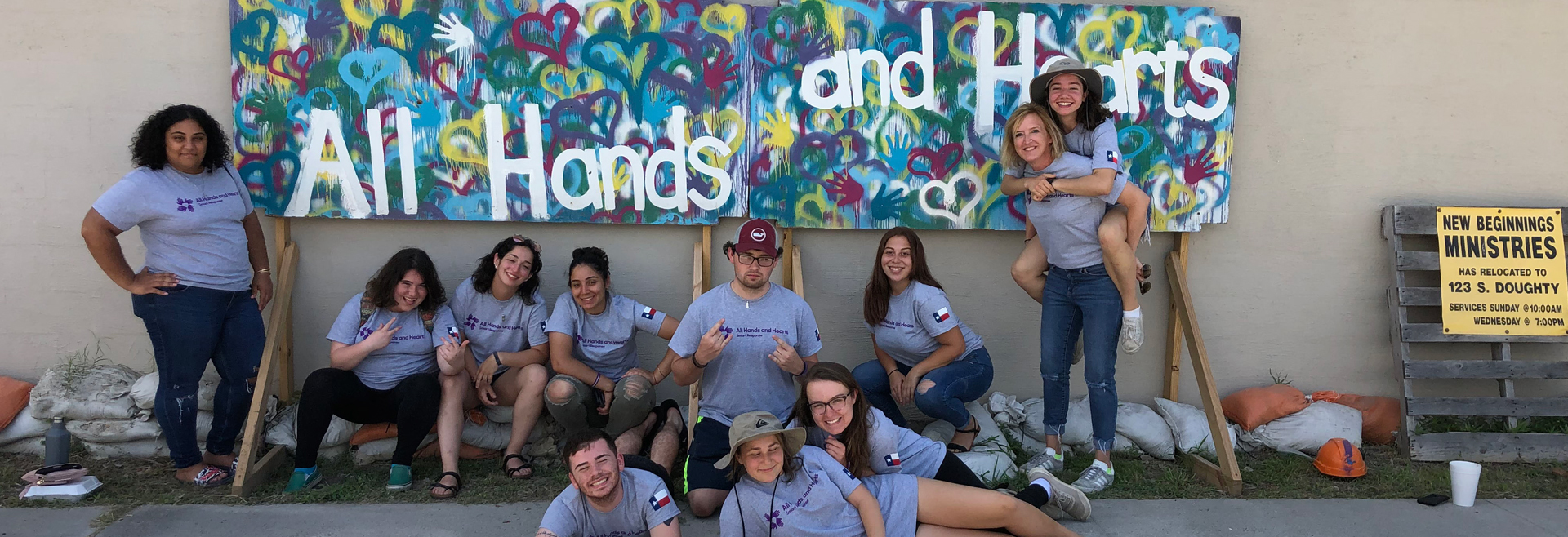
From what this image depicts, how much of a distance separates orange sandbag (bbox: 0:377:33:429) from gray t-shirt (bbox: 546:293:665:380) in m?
2.33

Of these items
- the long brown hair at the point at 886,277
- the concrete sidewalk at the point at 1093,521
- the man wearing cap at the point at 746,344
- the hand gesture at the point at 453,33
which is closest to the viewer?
the concrete sidewalk at the point at 1093,521

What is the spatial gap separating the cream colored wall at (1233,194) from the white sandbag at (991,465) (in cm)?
75

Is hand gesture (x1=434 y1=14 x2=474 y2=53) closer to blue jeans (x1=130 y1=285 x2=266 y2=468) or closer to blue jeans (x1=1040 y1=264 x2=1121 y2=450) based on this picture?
blue jeans (x1=130 y1=285 x2=266 y2=468)

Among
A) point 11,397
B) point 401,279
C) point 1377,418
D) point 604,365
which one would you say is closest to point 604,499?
point 604,365

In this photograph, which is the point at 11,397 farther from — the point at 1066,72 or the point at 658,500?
the point at 1066,72

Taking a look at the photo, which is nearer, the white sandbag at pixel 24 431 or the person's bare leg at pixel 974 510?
the person's bare leg at pixel 974 510

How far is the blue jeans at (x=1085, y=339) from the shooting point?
4020 mm

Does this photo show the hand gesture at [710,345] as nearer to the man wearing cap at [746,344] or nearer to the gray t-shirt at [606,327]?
the man wearing cap at [746,344]

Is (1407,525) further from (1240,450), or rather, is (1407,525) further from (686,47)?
(686,47)

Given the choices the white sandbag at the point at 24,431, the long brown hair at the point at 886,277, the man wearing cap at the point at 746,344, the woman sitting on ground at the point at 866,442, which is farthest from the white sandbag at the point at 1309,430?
the white sandbag at the point at 24,431

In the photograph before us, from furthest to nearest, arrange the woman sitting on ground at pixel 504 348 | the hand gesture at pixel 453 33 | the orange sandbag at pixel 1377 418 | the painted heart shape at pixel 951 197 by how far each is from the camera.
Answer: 1. the orange sandbag at pixel 1377 418
2. the painted heart shape at pixel 951 197
3. the hand gesture at pixel 453 33
4. the woman sitting on ground at pixel 504 348

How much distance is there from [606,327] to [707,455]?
0.80 meters

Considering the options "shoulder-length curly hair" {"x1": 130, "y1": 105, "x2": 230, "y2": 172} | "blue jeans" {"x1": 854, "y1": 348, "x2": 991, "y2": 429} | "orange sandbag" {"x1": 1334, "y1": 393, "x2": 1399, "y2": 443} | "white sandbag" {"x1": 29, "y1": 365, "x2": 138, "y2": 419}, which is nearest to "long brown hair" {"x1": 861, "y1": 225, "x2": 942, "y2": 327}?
"blue jeans" {"x1": 854, "y1": 348, "x2": 991, "y2": 429}

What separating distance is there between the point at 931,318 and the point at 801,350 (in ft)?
1.92
